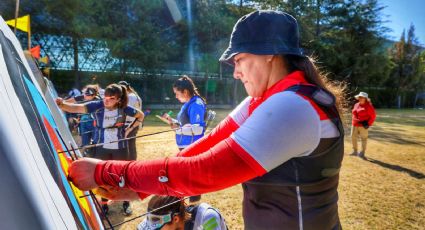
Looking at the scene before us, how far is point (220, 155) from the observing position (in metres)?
1.01

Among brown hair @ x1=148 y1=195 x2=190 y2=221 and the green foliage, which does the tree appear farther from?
brown hair @ x1=148 y1=195 x2=190 y2=221

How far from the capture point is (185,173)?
1.01 m

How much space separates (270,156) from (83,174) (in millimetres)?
630

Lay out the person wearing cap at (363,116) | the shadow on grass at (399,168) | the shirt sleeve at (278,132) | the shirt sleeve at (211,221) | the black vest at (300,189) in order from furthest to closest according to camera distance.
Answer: the person wearing cap at (363,116) → the shadow on grass at (399,168) → the shirt sleeve at (211,221) → the black vest at (300,189) → the shirt sleeve at (278,132)

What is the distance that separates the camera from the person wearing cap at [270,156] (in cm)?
101

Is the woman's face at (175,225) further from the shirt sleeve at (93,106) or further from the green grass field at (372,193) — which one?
the shirt sleeve at (93,106)

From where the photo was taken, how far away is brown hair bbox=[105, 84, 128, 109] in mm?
4383

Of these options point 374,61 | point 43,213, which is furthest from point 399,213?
point 374,61

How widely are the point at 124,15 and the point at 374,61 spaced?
29083 mm

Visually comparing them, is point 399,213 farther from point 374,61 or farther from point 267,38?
point 374,61

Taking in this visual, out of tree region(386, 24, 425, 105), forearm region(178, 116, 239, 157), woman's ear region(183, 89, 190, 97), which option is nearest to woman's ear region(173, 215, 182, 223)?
forearm region(178, 116, 239, 157)

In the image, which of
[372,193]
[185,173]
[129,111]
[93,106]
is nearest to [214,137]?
[185,173]

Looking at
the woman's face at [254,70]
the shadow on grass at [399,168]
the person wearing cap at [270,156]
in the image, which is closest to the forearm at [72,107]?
the person wearing cap at [270,156]

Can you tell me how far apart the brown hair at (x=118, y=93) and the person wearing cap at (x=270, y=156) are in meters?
3.32
